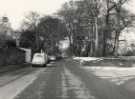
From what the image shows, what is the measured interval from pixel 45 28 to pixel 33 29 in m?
6.39

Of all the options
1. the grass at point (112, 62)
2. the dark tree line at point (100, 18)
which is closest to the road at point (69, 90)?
the grass at point (112, 62)

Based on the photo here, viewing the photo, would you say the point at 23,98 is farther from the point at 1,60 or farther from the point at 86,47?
the point at 86,47

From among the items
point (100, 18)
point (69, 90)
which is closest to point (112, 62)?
point (100, 18)

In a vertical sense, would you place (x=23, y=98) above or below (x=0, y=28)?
below

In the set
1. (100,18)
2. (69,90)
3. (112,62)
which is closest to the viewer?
(69,90)

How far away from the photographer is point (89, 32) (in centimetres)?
9512

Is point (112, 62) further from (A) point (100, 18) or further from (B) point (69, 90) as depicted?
(B) point (69, 90)

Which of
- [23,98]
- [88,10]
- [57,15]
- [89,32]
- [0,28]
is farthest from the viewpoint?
[0,28]

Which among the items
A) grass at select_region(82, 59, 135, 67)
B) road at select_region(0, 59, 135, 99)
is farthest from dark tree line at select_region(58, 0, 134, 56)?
road at select_region(0, 59, 135, 99)

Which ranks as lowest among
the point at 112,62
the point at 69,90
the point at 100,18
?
the point at 69,90

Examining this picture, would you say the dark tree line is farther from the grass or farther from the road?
the road

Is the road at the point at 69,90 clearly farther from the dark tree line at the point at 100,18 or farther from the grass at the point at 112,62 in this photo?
the dark tree line at the point at 100,18

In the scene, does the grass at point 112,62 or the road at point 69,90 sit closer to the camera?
the road at point 69,90

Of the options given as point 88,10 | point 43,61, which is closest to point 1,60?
point 43,61
